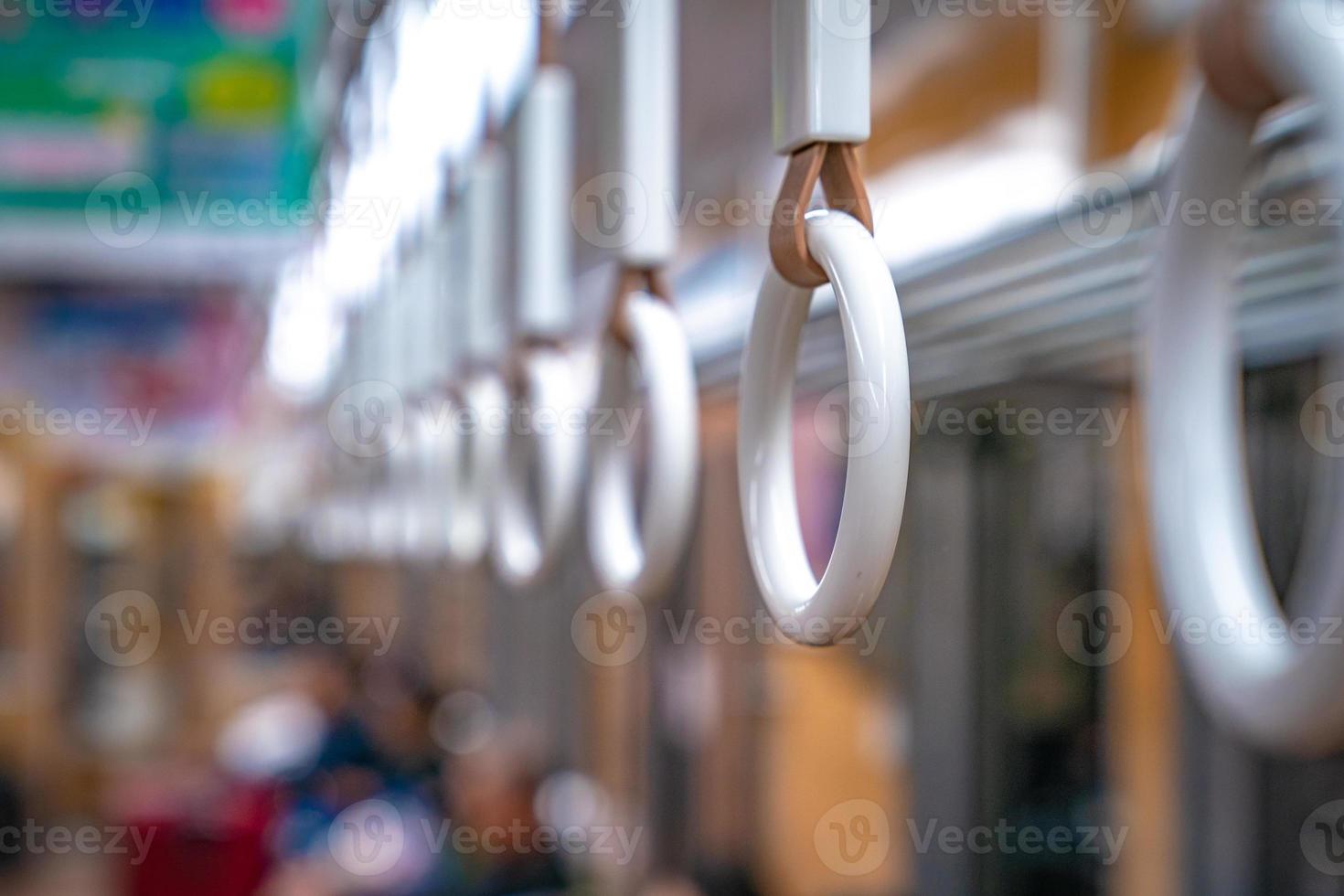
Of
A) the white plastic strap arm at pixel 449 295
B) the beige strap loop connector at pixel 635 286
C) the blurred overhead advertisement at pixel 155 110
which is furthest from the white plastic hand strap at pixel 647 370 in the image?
the blurred overhead advertisement at pixel 155 110

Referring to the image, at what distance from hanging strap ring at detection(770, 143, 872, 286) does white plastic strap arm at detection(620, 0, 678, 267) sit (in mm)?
187

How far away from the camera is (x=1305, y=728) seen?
Answer: 0.95 feet

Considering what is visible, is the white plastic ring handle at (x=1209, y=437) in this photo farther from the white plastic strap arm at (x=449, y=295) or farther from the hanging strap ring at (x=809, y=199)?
the white plastic strap arm at (x=449, y=295)

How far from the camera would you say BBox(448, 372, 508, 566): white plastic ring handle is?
81cm

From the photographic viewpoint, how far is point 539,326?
28.6 inches

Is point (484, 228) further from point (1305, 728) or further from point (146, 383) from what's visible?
point (146, 383)

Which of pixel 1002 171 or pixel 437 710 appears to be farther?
pixel 437 710

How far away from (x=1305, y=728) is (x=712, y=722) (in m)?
4.54

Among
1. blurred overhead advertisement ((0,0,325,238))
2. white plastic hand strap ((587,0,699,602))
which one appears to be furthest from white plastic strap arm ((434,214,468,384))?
blurred overhead advertisement ((0,0,325,238))

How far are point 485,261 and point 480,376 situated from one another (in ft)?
0.25

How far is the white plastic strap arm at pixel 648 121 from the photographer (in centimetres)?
55

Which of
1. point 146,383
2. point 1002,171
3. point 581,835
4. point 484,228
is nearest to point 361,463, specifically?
point 484,228

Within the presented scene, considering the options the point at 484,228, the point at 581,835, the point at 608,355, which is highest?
the point at 484,228

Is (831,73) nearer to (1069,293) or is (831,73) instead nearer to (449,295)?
(1069,293)
